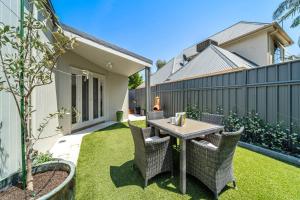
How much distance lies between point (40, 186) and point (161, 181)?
1.93 meters

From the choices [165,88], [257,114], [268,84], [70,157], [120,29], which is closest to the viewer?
[70,157]

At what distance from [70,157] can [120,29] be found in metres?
7.90

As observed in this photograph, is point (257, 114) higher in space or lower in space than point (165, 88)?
lower

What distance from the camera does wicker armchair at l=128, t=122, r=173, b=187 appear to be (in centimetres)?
263

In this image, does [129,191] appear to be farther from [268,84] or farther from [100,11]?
[100,11]

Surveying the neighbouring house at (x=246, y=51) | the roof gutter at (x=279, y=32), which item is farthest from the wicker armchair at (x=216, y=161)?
the roof gutter at (x=279, y=32)

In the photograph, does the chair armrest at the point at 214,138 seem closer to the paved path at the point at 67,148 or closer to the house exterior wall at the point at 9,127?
the paved path at the point at 67,148

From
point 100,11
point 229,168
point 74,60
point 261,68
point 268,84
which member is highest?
point 100,11

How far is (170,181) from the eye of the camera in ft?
9.39

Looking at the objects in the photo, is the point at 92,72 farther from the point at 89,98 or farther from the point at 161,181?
the point at 161,181

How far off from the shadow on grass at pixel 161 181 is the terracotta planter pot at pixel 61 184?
42.4 inches

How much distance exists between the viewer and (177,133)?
9.02ft

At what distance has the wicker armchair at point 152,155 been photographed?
8.63 ft

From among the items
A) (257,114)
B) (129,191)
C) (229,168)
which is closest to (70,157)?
(129,191)
